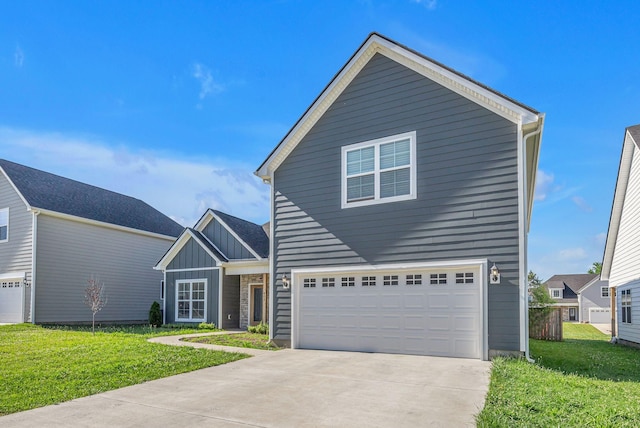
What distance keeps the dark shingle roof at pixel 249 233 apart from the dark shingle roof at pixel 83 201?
7.12 m

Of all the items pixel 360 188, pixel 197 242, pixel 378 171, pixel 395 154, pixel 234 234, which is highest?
pixel 395 154

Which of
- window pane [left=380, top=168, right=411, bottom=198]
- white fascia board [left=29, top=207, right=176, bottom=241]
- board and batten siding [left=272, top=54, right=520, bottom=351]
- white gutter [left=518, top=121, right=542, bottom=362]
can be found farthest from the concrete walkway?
white fascia board [left=29, top=207, right=176, bottom=241]

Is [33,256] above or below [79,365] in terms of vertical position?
above

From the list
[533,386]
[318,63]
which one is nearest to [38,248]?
[318,63]

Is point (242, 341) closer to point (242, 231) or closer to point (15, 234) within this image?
point (242, 231)

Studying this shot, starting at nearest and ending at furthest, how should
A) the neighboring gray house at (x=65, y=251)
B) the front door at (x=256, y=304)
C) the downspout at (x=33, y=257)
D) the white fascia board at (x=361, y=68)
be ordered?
the white fascia board at (x=361, y=68) → the front door at (x=256, y=304) → the downspout at (x=33, y=257) → the neighboring gray house at (x=65, y=251)

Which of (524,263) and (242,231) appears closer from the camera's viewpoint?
(524,263)

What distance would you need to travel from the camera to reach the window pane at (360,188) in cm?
1134

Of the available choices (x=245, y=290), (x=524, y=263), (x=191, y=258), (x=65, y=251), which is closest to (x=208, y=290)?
(x=245, y=290)

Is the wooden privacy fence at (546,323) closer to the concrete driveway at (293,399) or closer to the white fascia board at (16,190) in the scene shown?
the concrete driveway at (293,399)

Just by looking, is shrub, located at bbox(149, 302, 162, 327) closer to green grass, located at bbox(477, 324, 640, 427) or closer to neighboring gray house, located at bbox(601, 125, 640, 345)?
green grass, located at bbox(477, 324, 640, 427)

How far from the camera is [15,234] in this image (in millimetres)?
20422

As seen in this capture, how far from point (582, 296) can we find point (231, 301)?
41955 millimetres

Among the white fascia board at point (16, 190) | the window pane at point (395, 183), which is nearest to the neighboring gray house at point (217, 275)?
the white fascia board at point (16, 190)
